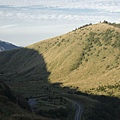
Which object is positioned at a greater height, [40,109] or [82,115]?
[40,109]

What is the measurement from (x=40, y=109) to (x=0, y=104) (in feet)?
139

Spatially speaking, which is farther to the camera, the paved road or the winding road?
the paved road

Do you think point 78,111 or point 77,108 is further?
point 77,108

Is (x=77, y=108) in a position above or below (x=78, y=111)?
below

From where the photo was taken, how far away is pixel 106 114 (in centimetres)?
12238

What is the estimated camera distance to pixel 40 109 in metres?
88.1

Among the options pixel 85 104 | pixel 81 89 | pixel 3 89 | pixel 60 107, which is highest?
pixel 3 89

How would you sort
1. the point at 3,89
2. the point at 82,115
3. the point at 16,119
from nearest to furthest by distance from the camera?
the point at 16,119 < the point at 3,89 < the point at 82,115

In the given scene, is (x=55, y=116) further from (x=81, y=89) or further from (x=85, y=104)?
(x=81, y=89)

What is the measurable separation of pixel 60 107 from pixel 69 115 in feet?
14.5

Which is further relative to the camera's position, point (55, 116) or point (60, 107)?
point (60, 107)

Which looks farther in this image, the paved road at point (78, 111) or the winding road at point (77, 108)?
the paved road at point (78, 111)

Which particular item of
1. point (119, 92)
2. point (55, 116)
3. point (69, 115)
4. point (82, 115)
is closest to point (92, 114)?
point (82, 115)

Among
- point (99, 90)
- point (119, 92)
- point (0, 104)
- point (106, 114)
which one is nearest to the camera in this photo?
point (0, 104)
